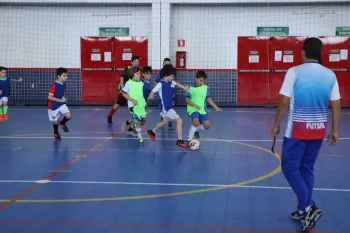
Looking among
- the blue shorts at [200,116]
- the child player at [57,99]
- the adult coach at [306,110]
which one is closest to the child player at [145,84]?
the child player at [57,99]

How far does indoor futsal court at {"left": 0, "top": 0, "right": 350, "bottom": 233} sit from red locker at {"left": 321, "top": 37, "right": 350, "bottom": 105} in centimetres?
5

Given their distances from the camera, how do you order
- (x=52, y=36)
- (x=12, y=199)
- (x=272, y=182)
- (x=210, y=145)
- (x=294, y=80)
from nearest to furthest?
1. (x=294, y=80)
2. (x=12, y=199)
3. (x=272, y=182)
4. (x=210, y=145)
5. (x=52, y=36)

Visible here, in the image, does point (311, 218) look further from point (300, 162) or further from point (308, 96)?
point (308, 96)

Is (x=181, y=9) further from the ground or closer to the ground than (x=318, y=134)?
further from the ground

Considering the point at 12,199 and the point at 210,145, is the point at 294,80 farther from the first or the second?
the point at 210,145

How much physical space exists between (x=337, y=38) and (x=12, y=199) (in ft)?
46.4

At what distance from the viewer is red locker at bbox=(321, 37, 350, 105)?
57.6 ft

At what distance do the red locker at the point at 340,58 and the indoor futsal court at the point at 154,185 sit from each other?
23.0 ft

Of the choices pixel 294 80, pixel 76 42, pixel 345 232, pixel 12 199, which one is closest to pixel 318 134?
pixel 294 80

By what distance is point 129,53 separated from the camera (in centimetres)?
1836

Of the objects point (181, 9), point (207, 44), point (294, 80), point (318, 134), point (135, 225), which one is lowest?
point (135, 225)

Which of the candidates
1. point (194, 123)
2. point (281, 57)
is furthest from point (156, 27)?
point (194, 123)

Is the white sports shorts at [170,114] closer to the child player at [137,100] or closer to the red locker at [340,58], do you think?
the child player at [137,100]

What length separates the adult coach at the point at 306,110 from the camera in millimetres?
4891
